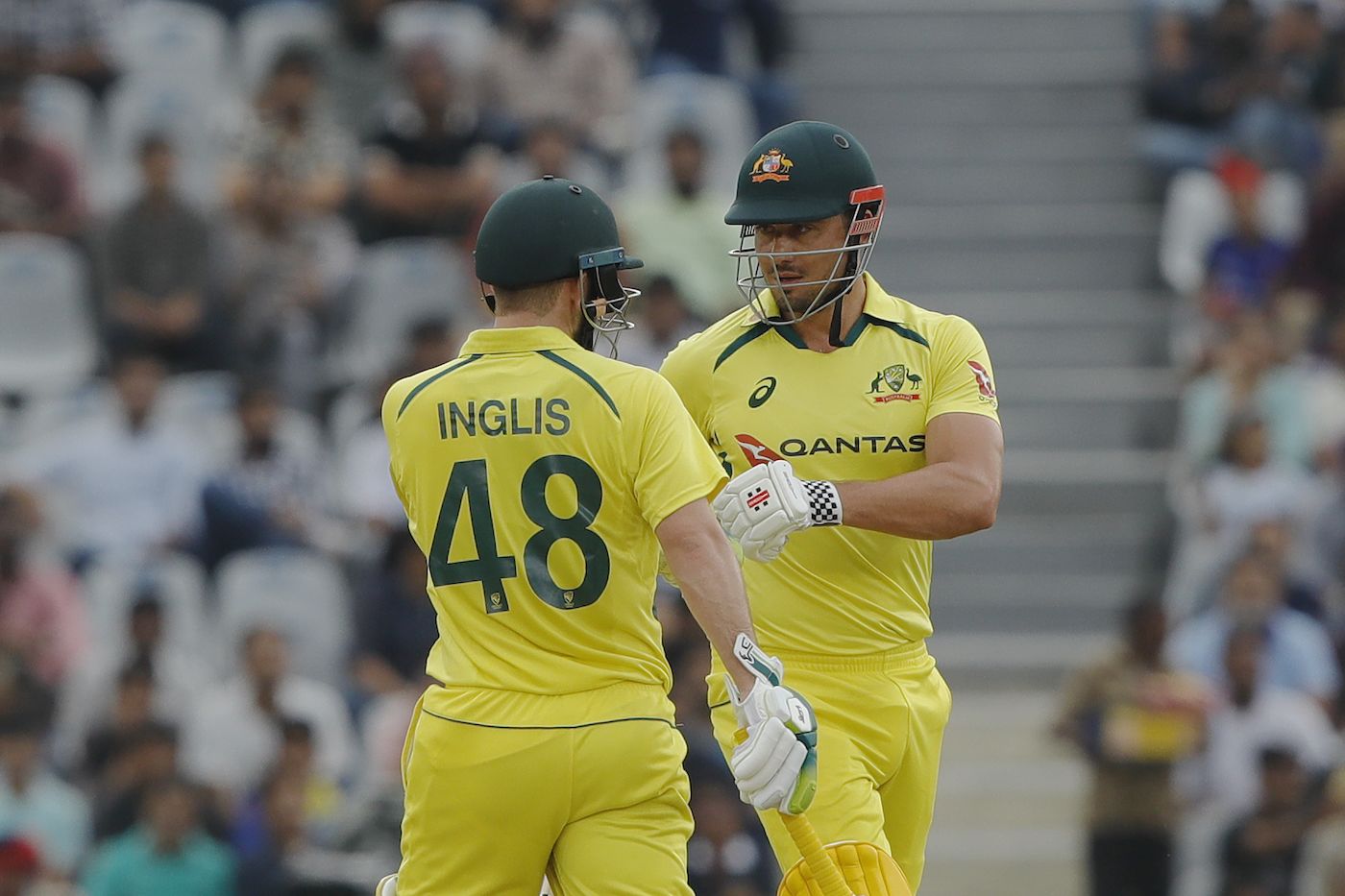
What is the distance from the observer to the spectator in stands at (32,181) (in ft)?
41.2

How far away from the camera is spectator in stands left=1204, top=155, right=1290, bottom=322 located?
41.7 ft

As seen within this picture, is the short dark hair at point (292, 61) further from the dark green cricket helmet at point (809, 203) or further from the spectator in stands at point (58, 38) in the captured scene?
the dark green cricket helmet at point (809, 203)

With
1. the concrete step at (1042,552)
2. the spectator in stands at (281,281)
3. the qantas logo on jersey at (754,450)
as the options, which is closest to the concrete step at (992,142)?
the concrete step at (1042,552)

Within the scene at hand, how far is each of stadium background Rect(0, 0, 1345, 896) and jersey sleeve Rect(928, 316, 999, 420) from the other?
4.16 metres

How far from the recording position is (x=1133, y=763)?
9758 millimetres

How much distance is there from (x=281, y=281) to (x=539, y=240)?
24.4 feet

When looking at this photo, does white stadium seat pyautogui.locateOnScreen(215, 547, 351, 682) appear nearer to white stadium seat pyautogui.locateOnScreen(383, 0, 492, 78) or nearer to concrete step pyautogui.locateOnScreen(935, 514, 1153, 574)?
concrete step pyautogui.locateOnScreen(935, 514, 1153, 574)

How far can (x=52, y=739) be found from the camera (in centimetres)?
1016

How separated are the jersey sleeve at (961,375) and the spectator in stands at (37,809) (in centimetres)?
551

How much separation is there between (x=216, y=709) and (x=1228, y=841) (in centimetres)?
459

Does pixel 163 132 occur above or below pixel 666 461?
above

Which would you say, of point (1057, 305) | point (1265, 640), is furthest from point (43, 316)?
point (1265, 640)

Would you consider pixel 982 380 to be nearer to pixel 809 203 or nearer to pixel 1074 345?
pixel 809 203

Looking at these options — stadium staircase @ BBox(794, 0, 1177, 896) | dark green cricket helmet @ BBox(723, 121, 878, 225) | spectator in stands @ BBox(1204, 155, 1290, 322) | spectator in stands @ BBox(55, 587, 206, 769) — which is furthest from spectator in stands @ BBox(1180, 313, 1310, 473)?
dark green cricket helmet @ BBox(723, 121, 878, 225)
